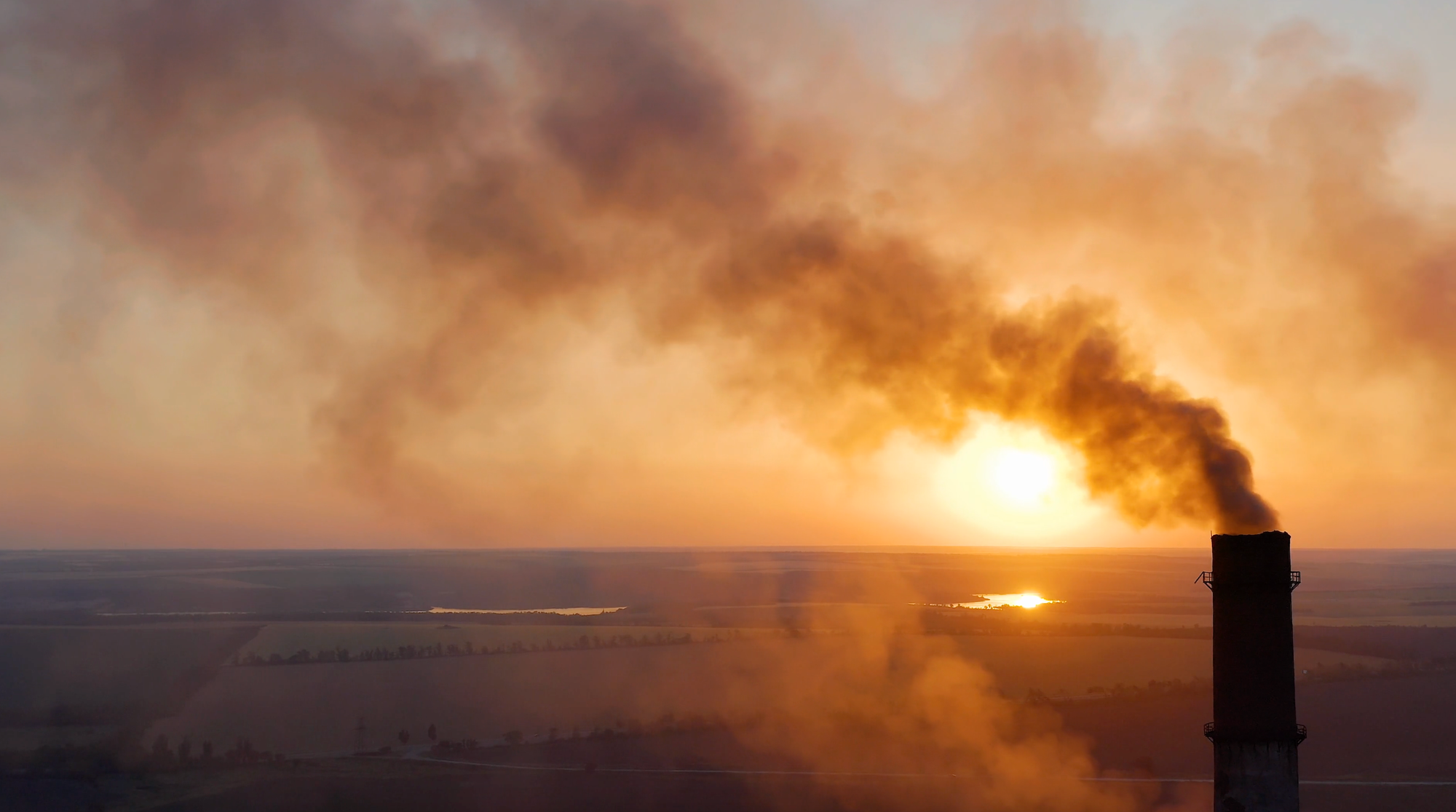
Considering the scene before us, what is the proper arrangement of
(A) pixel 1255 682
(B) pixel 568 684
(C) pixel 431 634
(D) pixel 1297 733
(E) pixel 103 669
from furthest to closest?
1. (C) pixel 431 634
2. (E) pixel 103 669
3. (B) pixel 568 684
4. (D) pixel 1297 733
5. (A) pixel 1255 682

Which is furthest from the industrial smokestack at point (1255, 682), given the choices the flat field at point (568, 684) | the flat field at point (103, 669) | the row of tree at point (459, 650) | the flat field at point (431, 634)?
the flat field at point (431, 634)

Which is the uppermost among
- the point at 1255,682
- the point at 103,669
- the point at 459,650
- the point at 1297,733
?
the point at 1255,682

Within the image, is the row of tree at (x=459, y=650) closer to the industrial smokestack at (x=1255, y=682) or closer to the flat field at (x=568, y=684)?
the flat field at (x=568, y=684)

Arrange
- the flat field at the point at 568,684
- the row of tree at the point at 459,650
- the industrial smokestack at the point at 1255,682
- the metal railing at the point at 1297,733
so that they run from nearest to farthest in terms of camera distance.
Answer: the industrial smokestack at the point at 1255,682, the metal railing at the point at 1297,733, the flat field at the point at 568,684, the row of tree at the point at 459,650

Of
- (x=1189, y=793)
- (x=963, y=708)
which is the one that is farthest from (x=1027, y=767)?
(x=963, y=708)

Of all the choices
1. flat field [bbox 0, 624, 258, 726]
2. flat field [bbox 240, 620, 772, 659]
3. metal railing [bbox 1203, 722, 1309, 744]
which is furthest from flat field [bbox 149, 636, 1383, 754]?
metal railing [bbox 1203, 722, 1309, 744]

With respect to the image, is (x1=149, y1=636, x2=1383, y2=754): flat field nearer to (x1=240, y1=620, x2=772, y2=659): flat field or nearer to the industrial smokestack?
(x1=240, y1=620, x2=772, y2=659): flat field

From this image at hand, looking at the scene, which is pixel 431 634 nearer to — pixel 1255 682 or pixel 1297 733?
pixel 1255 682

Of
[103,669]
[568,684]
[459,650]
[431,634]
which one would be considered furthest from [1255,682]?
[431,634]
